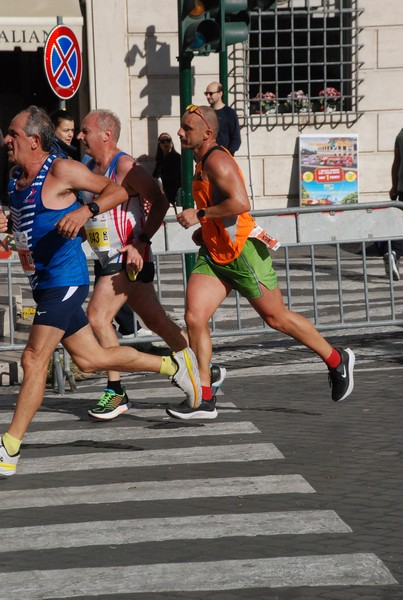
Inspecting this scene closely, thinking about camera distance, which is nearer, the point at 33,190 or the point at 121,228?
the point at 33,190

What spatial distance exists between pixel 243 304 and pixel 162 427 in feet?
11.2

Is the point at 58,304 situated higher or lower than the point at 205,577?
higher

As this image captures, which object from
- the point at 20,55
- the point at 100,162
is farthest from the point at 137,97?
the point at 100,162

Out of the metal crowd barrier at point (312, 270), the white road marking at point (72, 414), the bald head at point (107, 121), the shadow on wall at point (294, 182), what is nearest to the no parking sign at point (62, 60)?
the metal crowd barrier at point (312, 270)

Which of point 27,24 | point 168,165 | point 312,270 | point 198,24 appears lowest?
point 312,270

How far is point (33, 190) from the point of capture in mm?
6949

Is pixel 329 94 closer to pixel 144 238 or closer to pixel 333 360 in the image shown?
pixel 333 360

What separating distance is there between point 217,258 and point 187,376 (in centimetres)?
79

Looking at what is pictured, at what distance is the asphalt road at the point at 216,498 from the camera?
4969mm

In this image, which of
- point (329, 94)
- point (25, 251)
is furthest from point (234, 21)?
point (329, 94)

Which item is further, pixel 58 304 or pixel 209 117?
pixel 209 117

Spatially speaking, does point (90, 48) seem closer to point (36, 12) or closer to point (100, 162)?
point (36, 12)

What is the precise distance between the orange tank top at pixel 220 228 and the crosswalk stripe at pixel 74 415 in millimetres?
1006

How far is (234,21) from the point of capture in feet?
42.2
